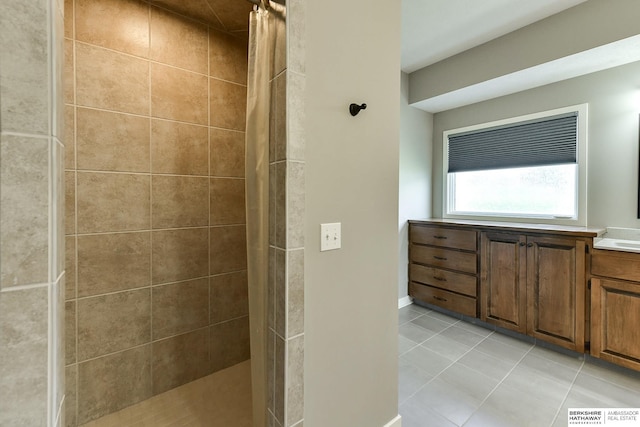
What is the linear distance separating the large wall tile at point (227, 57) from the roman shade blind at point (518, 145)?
110 inches

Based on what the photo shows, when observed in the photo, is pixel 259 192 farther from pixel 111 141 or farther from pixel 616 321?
pixel 616 321

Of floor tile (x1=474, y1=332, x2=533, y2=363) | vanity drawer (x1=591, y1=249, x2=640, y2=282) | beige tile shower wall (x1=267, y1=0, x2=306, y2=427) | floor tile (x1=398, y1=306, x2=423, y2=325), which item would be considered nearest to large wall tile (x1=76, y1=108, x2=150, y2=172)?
beige tile shower wall (x1=267, y1=0, x2=306, y2=427)

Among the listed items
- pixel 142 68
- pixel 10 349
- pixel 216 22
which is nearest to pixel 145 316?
pixel 10 349

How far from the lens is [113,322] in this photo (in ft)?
5.37

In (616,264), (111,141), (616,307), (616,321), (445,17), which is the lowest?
(616,321)

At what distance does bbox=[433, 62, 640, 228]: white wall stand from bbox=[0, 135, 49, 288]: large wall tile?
147 inches

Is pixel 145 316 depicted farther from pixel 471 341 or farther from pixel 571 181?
pixel 571 181

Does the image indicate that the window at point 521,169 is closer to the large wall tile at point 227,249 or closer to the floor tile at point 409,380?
the floor tile at point 409,380

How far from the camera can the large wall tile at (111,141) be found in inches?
60.2

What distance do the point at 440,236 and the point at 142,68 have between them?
3.06m

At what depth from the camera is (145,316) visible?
174 cm

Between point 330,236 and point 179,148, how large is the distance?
1326 mm

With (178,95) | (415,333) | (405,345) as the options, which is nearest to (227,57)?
(178,95)

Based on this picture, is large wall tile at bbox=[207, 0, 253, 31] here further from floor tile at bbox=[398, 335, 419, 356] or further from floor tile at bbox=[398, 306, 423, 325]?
floor tile at bbox=[398, 306, 423, 325]
